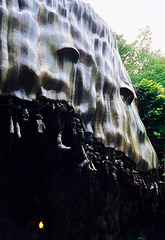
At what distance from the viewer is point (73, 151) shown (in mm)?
5375

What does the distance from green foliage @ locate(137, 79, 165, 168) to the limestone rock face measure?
124cm

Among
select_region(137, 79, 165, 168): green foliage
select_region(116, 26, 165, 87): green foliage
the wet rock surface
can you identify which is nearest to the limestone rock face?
the wet rock surface

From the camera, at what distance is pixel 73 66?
497 centimetres

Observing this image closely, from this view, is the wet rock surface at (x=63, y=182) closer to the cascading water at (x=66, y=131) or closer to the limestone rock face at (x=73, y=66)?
the cascading water at (x=66, y=131)

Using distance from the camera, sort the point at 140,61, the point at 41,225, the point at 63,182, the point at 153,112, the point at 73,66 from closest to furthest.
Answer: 1. the point at 73,66
2. the point at 63,182
3. the point at 41,225
4. the point at 153,112
5. the point at 140,61

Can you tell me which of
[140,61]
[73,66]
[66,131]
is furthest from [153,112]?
[140,61]

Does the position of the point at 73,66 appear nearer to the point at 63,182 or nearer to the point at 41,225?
the point at 63,182

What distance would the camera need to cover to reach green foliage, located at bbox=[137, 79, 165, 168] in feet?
28.0

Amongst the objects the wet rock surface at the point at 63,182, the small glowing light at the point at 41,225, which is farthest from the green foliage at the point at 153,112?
the small glowing light at the point at 41,225

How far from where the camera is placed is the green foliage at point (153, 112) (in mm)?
8539

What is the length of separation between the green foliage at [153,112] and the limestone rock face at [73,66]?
1238 mm

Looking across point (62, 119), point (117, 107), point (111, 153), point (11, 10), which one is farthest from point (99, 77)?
point (11, 10)

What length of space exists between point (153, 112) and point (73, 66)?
4925 millimetres

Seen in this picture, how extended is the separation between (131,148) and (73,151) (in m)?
1.95
